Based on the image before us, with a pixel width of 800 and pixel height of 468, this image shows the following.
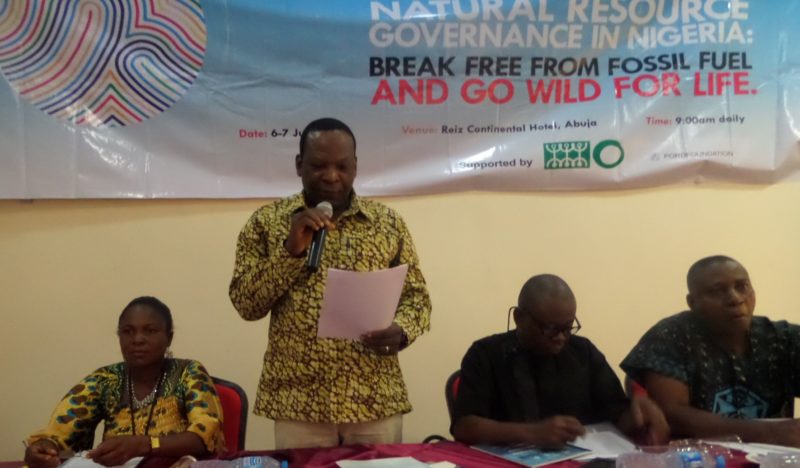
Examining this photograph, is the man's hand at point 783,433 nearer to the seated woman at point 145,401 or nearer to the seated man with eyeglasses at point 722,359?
the seated man with eyeglasses at point 722,359

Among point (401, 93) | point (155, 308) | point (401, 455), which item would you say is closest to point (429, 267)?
point (401, 93)

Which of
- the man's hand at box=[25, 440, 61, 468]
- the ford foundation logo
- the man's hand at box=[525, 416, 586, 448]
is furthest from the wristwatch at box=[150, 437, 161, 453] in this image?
the ford foundation logo

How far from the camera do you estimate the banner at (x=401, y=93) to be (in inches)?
109

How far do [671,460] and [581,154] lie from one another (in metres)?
1.65

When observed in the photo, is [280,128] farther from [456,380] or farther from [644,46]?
[644,46]

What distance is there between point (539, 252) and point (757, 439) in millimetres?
1393

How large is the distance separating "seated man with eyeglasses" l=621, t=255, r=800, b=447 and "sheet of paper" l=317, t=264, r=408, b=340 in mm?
803

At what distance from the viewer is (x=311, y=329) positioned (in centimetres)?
182

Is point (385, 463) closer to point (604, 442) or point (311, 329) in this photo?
point (311, 329)

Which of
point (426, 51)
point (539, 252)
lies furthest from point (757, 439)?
point (426, 51)

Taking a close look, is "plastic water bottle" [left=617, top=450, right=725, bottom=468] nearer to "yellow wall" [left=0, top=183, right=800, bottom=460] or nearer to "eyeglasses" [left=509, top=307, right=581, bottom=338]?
"eyeglasses" [left=509, top=307, right=581, bottom=338]

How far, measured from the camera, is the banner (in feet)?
9.06

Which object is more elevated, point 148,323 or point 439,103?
Answer: point 439,103

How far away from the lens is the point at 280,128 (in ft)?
9.42
